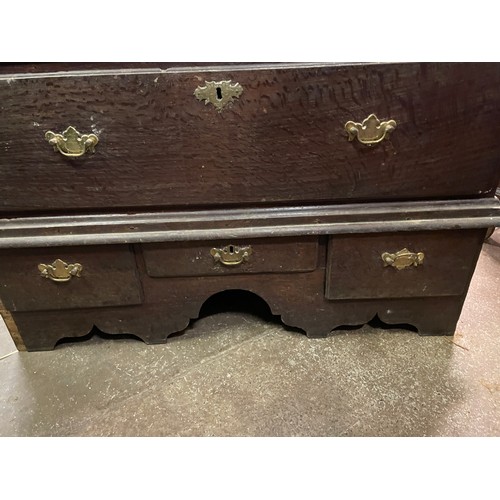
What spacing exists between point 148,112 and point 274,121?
249 mm

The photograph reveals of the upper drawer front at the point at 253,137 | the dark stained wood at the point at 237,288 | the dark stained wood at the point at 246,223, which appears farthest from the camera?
the dark stained wood at the point at 237,288

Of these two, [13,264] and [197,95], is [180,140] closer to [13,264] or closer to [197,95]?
[197,95]

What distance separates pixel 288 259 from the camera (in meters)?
1.00

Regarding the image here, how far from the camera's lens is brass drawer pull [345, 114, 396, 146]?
0.82 meters

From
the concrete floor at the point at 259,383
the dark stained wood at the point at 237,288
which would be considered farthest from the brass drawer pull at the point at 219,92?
the concrete floor at the point at 259,383

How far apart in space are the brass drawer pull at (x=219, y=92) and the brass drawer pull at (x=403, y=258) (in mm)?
510

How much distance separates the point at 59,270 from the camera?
0.99 meters

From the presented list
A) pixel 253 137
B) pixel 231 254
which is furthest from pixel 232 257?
pixel 253 137

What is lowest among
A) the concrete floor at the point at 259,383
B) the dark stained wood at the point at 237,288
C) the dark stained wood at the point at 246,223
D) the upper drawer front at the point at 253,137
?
the concrete floor at the point at 259,383

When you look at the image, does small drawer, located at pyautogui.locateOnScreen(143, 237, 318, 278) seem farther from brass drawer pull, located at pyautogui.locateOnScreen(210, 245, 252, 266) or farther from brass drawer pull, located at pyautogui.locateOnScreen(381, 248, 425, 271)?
brass drawer pull, located at pyautogui.locateOnScreen(381, 248, 425, 271)

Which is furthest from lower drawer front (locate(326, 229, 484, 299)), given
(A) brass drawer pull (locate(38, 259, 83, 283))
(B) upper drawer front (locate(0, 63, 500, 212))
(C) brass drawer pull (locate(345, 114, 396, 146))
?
(A) brass drawer pull (locate(38, 259, 83, 283))

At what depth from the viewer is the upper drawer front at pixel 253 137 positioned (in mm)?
779

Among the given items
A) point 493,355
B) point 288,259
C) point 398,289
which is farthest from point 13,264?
point 493,355

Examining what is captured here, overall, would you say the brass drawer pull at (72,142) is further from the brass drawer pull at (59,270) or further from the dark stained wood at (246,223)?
the brass drawer pull at (59,270)
